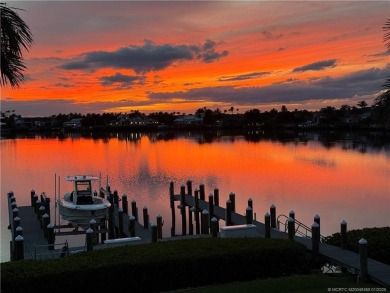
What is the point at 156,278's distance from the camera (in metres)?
14.0

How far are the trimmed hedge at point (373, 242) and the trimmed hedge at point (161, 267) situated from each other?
2.43 metres

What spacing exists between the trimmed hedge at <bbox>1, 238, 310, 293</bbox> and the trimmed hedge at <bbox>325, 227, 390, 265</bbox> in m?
2.43

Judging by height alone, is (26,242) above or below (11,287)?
below

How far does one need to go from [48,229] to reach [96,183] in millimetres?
31227

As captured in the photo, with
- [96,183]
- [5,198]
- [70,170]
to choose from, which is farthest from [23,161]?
[5,198]

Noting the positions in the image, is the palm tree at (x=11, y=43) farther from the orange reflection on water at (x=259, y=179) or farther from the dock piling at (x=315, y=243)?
the orange reflection on water at (x=259, y=179)

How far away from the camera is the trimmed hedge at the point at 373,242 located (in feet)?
54.1

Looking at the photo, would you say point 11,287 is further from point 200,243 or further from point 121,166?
point 121,166

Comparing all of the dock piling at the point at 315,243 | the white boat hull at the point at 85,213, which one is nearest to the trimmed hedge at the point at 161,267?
the dock piling at the point at 315,243

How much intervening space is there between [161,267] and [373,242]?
8.12m

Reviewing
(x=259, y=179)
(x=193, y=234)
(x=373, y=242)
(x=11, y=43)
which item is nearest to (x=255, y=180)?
(x=259, y=179)

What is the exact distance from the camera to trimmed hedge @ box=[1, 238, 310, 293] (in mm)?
13023

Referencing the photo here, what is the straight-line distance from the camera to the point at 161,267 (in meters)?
14.1

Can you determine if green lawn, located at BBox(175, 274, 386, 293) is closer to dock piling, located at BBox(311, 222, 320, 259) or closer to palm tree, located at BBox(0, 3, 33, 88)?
dock piling, located at BBox(311, 222, 320, 259)
